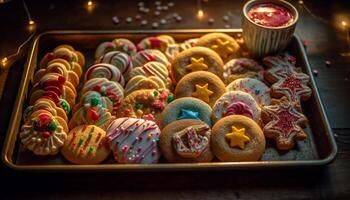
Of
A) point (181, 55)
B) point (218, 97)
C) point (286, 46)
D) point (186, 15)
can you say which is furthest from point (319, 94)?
point (186, 15)

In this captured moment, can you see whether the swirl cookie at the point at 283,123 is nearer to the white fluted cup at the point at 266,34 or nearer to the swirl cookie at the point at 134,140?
the white fluted cup at the point at 266,34

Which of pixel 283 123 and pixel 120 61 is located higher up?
pixel 120 61

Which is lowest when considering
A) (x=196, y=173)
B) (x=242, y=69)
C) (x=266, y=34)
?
(x=196, y=173)

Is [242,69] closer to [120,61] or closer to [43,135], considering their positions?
[120,61]

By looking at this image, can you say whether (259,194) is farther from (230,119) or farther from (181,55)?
(181,55)

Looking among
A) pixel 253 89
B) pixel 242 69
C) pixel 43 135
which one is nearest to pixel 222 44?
pixel 242 69

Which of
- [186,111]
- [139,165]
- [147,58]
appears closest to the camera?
[139,165]
